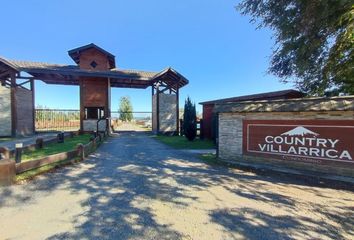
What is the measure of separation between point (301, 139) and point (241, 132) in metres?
1.95

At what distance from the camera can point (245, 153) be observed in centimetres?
795

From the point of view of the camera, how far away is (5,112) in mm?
17625

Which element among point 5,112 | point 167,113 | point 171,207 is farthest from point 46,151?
point 167,113

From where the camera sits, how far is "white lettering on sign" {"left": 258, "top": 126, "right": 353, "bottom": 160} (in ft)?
19.7

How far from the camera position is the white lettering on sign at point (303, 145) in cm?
602

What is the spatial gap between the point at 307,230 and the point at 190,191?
2454 millimetres

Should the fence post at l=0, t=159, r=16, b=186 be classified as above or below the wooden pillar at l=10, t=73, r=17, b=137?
below

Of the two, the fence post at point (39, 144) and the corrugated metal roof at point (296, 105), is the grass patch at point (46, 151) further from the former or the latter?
the corrugated metal roof at point (296, 105)

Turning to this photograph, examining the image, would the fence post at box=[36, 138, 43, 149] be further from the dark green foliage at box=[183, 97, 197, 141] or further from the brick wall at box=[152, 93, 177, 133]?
the brick wall at box=[152, 93, 177, 133]

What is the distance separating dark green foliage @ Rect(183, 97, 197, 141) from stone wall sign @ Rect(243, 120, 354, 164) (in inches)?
320

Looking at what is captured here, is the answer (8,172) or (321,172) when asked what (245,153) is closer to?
(321,172)

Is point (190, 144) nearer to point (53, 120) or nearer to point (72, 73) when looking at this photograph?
point (72, 73)

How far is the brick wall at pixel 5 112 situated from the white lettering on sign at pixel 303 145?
1857 cm

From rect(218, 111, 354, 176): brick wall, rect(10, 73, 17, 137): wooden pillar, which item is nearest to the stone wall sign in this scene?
rect(218, 111, 354, 176): brick wall
